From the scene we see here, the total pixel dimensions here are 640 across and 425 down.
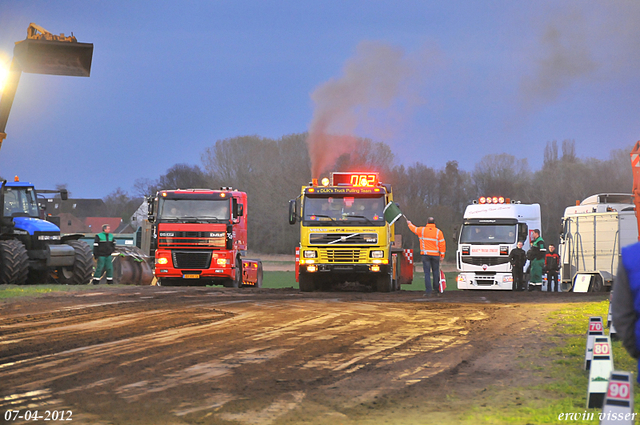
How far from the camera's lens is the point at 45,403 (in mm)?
6523

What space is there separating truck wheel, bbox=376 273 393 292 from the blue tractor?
384 inches

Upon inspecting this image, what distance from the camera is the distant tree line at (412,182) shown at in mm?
66250

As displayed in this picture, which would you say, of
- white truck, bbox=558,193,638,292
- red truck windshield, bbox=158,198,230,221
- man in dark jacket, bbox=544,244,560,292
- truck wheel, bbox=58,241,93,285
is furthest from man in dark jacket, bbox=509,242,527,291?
truck wheel, bbox=58,241,93,285

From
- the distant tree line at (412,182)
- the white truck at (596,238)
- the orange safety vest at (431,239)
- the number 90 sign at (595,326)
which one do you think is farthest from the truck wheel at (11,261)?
the distant tree line at (412,182)

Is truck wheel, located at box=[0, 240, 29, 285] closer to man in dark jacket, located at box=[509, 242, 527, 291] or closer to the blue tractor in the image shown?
the blue tractor

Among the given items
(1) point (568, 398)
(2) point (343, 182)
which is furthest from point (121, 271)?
(1) point (568, 398)

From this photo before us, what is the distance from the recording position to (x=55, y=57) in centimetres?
1716

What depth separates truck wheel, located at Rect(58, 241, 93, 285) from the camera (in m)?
A: 24.3

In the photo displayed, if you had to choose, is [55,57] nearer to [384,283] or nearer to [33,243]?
[33,243]

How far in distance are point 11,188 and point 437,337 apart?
16552 millimetres

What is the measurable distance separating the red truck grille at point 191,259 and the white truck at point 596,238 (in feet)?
40.0

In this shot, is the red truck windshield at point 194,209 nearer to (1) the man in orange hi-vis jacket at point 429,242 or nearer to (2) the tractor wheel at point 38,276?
(2) the tractor wheel at point 38,276

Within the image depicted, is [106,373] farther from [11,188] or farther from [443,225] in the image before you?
[443,225]

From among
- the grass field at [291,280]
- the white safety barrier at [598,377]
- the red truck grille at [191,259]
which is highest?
the red truck grille at [191,259]
